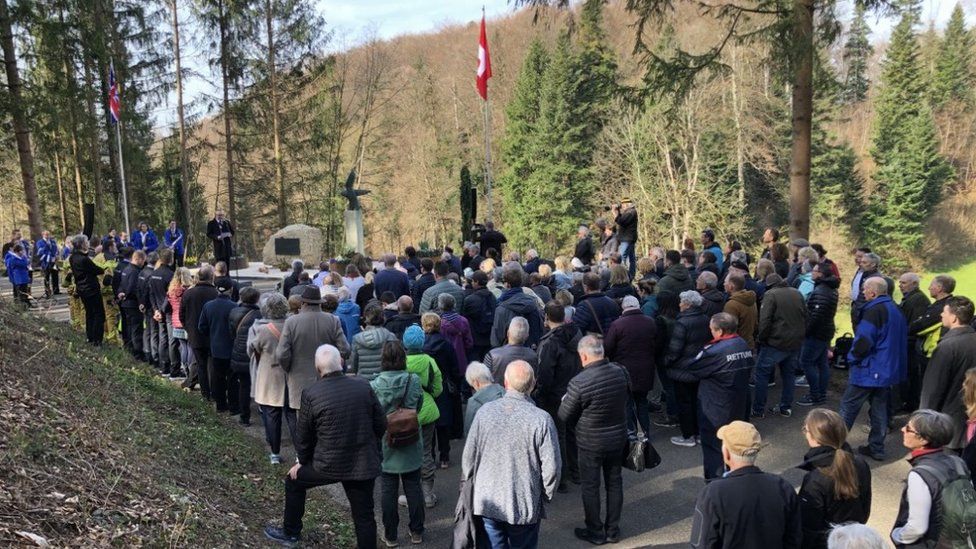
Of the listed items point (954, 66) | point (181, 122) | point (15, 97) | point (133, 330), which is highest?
point (954, 66)

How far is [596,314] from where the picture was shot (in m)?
7.13

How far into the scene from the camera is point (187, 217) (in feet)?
83.4

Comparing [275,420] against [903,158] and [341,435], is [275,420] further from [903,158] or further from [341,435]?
[903,158]

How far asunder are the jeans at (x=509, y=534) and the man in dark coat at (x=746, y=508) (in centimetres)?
123

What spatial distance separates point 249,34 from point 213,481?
26.9 m

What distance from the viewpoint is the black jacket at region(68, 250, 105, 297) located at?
967cm

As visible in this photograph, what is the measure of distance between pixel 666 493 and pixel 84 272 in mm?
8803

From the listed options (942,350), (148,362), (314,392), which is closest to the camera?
(314,392)

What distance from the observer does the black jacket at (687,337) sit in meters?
6.57

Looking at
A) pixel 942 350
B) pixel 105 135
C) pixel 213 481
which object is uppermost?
pixel 105 135

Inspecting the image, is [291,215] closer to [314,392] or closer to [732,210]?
[732,210]

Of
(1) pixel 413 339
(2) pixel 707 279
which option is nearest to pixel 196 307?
(1) pixel 413 339

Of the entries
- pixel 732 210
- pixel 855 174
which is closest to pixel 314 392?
pixel 732 210

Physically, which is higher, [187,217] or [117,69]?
[117,69]
